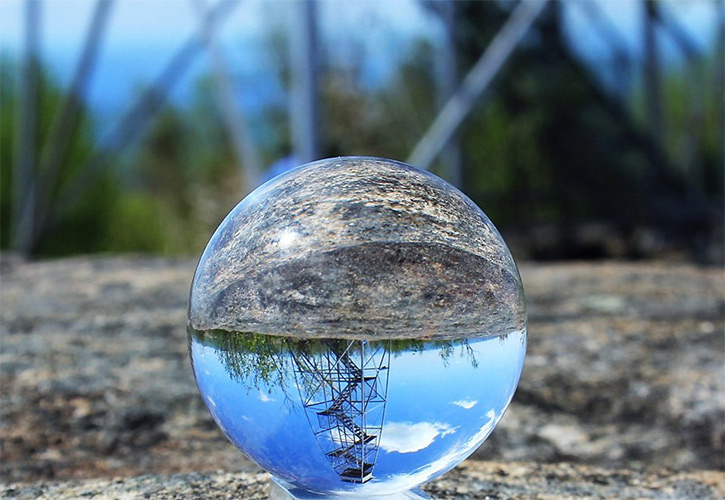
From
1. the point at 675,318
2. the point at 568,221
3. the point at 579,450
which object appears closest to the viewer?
the point at 579,450

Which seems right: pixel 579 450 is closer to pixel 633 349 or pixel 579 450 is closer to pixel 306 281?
pixel 633 349

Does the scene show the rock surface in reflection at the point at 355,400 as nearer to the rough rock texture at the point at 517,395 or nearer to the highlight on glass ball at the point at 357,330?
the highlight on glass ball at the point at 357,330

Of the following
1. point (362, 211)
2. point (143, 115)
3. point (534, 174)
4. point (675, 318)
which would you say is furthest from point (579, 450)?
point (534, 174)

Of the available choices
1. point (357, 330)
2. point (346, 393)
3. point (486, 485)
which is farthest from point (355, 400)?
point (486, 485)

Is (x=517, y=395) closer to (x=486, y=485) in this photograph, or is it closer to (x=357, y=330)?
(x=486, y=485)

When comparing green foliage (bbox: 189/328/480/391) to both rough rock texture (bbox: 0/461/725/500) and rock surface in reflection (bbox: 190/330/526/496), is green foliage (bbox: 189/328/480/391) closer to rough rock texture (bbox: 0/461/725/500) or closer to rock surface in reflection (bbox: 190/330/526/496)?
rock surface in reflection (bbox: 190/330/526/496)

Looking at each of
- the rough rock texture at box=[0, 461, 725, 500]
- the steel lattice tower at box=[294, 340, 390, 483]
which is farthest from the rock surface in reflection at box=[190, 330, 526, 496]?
the rough rock texture at box=[0, 461, 725, 500]
